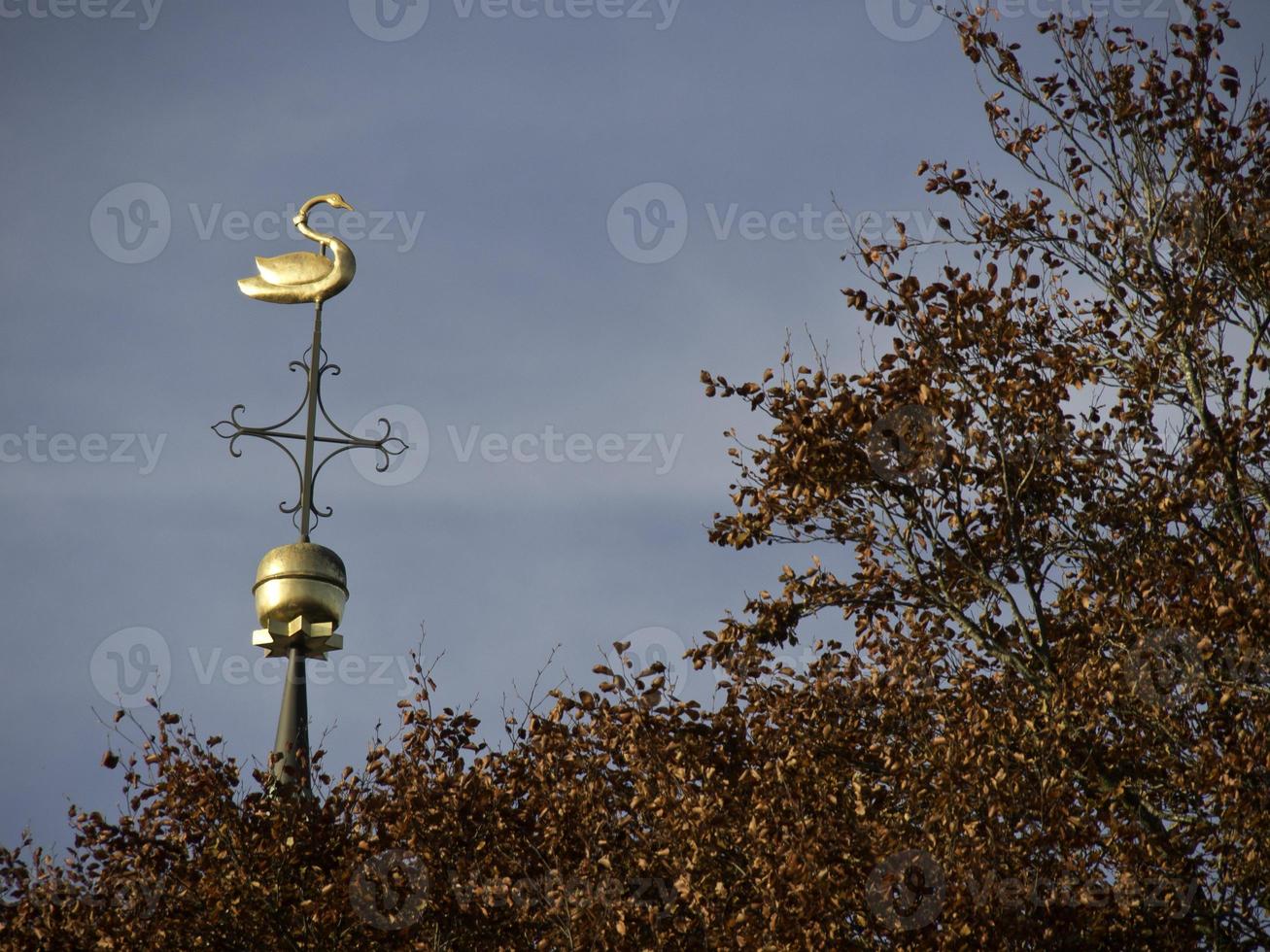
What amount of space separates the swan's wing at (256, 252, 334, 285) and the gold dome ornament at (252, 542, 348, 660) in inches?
122

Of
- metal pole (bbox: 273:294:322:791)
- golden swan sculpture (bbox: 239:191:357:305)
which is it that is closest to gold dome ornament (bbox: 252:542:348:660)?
metal pole (bbox: 273:294:322:791)

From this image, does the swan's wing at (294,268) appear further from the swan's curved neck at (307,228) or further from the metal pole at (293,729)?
the metal pole at (293,729)

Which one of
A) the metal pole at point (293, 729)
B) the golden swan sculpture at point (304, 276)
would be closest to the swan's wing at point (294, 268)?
the golden swan sculpture at point (304, 276)

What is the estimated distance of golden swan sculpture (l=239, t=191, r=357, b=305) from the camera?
13766 mm

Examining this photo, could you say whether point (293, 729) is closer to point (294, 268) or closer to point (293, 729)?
point (293, 729)

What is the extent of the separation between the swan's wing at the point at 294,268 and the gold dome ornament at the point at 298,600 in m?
3.11

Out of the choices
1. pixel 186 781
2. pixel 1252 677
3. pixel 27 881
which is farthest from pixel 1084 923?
pixel 27 881

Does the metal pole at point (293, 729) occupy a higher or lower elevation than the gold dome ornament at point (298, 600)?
lower

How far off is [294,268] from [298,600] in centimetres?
372

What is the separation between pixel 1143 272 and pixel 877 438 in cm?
271

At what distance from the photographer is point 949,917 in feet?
27.8

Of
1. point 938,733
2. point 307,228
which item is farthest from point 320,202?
point 938,733

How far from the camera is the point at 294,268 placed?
13812 mm

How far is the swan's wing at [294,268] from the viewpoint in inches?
543
